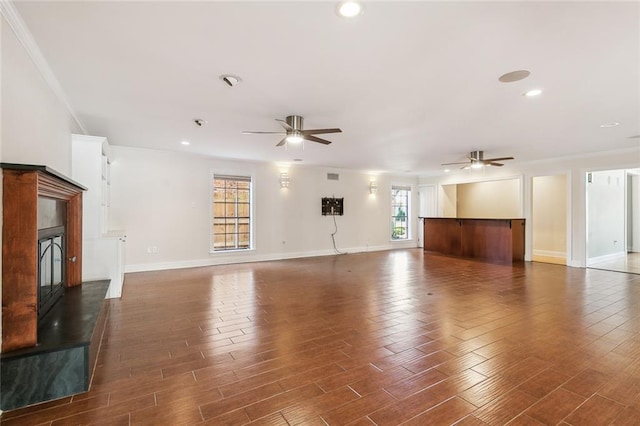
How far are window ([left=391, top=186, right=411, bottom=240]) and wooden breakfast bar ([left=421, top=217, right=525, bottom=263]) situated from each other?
124cm

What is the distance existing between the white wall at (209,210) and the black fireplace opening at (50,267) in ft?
9.92

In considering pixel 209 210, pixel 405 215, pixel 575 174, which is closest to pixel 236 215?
pixel 209 210

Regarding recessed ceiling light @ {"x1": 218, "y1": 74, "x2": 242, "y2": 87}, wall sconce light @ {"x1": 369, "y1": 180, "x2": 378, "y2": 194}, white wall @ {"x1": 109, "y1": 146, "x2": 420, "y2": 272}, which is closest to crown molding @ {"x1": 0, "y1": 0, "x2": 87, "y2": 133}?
recessed ceiling light @ {"x1": 218, "y1": 74, "x2": 242, "y2": 87}

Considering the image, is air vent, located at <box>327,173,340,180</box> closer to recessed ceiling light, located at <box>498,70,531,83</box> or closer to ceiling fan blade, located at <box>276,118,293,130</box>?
ceiling fan blade, located at <box>276,118,293,130</box>

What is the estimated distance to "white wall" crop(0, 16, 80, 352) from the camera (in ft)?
6.64

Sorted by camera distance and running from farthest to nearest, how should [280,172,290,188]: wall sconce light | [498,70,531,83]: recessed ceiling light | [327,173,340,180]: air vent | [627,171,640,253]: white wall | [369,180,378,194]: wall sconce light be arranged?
[369,180,378,194]: wall sconce light
[627,171,640,253]: white wall
[327,173,340,180]: air vent
[280,172,290,188]: wall sconce light
[498,70,531,83]: recessed ceiling light

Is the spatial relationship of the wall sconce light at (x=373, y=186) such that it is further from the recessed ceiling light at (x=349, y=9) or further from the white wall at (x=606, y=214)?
the recessed ceiling light at (x=349, y=9)

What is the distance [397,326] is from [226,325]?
186 centimetres

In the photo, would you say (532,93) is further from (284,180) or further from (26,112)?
(284,180)

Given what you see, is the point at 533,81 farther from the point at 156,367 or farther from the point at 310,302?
the point at 156,367

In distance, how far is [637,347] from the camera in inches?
107

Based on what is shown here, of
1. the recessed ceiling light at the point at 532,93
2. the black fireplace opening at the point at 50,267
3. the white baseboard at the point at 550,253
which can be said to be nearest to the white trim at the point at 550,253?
the white baseboard at the point at 550,253

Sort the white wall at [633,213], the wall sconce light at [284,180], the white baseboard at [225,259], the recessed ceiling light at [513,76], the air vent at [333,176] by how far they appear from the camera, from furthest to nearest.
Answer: the white wall at [633,213]
the air vent at [333,176]
the wall sconce light at [284,180]
the white baseboard at [225,259]
the recessed ceiling light at [513,76]

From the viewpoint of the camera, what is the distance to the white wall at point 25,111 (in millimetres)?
2023
